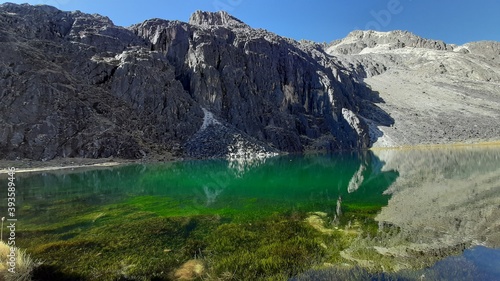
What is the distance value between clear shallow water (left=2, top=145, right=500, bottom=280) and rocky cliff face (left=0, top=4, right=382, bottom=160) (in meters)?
48.0

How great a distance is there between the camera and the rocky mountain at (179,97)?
7306cm

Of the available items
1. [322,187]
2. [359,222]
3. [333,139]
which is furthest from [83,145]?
[333,139]

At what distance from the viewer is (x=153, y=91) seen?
94.8 m

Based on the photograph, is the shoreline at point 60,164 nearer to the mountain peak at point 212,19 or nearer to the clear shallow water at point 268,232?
the clear shallow water at point 268,232

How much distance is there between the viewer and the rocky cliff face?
7219 centimetres

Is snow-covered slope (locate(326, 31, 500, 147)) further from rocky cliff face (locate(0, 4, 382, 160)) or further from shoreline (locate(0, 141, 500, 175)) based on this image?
shoreline (locate(0, 141, 500, 175))

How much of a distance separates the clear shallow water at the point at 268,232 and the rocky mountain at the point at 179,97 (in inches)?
1909

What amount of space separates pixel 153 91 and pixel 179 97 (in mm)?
8034

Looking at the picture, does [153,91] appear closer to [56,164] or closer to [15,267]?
[56,164]

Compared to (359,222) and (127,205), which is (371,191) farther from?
(127,205)

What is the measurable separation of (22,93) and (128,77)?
94.5 ft

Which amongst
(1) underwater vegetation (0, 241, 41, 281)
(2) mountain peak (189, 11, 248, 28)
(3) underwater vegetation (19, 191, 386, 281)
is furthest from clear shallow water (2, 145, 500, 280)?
(2) mountain peak (189, 11, 248, 28)

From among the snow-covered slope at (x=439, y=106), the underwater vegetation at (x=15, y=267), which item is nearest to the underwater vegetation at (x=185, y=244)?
the underwater vegetation at (x=15, y=267)

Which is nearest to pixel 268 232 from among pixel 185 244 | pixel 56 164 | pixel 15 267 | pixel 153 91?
pixel 185 244
